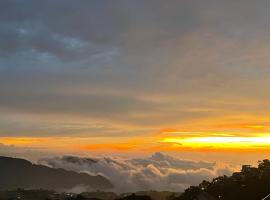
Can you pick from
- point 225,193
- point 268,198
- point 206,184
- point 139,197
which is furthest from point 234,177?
point 268,198

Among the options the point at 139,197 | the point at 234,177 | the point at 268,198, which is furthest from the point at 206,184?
the point at 268,198

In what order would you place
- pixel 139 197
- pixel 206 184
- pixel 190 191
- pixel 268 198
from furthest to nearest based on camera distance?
pixel 206 184, pixel 190 191, pixel 139 197, pixel 268 198

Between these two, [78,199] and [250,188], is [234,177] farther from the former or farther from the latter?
[78,199]

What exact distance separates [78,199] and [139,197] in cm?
3201

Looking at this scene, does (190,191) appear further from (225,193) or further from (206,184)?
(206,184)

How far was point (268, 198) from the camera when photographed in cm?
8212

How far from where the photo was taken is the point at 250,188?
148250 mm

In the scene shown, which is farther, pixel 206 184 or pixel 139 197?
pixel 206 184

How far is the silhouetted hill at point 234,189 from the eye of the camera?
13912cm

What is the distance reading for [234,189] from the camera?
160 meters

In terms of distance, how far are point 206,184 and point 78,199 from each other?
176 ft

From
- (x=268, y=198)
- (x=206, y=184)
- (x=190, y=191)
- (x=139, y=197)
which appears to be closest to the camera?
(x=268, y=198)

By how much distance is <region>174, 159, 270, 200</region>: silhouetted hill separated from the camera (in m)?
139

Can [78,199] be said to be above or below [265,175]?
below
